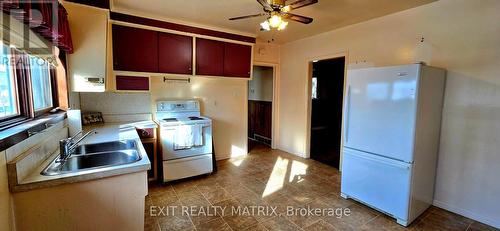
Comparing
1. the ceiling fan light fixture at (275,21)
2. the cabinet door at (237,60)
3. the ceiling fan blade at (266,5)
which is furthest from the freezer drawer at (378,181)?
the cabinet door at (237,60)

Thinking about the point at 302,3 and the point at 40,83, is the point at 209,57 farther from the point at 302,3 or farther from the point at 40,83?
the point at 40,83

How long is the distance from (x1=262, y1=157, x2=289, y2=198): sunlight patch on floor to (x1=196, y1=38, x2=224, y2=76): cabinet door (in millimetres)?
1845

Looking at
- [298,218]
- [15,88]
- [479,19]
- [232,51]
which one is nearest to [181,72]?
[232,51]

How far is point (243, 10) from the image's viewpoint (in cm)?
282

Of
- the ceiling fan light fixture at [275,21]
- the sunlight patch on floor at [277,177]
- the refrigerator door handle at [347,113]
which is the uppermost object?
the ceiling fan light fixture at [275,21]

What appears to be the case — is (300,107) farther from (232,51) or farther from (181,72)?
(181,72)

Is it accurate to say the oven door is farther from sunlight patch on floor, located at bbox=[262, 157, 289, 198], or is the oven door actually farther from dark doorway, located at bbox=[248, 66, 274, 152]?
dark doorway, located at bbox=[248, 66, 274, 152]

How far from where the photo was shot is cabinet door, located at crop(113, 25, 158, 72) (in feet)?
9.70

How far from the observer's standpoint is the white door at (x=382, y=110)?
6.89ft

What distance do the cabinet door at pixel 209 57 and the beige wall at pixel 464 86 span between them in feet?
7.93

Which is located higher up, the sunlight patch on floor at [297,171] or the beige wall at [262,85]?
the beige wall at [262,85]

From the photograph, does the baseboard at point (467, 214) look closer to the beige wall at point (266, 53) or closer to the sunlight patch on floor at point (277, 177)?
the sunlight patch on floor at point (277, 177)

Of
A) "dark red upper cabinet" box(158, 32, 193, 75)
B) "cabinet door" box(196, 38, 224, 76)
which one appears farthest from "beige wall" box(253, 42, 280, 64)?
"dark red upper cabinet" box(158, 32, 193, 75)

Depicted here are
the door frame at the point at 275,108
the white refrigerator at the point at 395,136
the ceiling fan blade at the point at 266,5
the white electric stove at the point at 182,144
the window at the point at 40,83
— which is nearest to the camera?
the window at the point at 40,83
